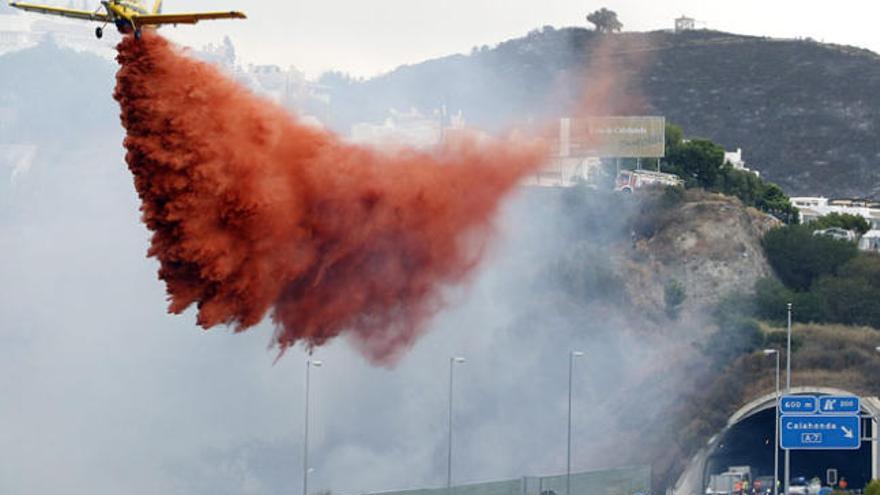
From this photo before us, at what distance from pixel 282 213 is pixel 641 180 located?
96561 millimetres

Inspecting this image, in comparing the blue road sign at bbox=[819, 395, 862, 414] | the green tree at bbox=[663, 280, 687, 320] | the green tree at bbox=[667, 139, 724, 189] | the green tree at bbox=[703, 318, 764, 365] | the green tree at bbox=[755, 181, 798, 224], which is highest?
the green tree at bbox=[667, 139, 724, 189]

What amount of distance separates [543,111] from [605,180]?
62.2ft

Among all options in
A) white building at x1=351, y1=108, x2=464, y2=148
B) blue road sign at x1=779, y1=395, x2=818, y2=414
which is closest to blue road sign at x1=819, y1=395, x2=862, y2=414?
blue road sign at x1=779, y1=395, x2=818, y2=414

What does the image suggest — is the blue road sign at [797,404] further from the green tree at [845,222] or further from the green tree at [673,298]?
the green tree at [845,222]

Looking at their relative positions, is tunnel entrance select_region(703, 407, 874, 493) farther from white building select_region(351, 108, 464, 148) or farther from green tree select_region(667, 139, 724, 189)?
green tree select_region(667, 139, 724, 189)

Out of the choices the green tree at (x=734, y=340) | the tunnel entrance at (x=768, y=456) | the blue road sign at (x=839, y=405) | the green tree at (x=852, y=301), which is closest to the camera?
the blue road sign at (x=839, y=405)

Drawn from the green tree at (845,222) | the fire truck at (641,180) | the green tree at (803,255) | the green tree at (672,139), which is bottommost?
the green tree at (803,255)

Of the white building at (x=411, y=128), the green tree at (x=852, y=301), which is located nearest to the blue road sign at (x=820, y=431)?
the white building at (x=411, y=128)

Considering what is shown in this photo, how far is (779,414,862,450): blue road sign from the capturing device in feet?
321

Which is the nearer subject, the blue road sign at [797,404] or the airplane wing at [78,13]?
the airplane wing at [78,13]

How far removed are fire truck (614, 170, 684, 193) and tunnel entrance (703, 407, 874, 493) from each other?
136ft

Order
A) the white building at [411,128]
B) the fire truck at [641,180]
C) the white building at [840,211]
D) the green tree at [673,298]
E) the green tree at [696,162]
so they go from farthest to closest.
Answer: the white building at [840,211] → the green tree at [696,162] → the fire truck at [641,180] → the green tree at [673,298] → the white building at [411,128]

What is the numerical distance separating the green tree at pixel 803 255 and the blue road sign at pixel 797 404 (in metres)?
45.7

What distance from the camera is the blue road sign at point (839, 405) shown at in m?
98.2
